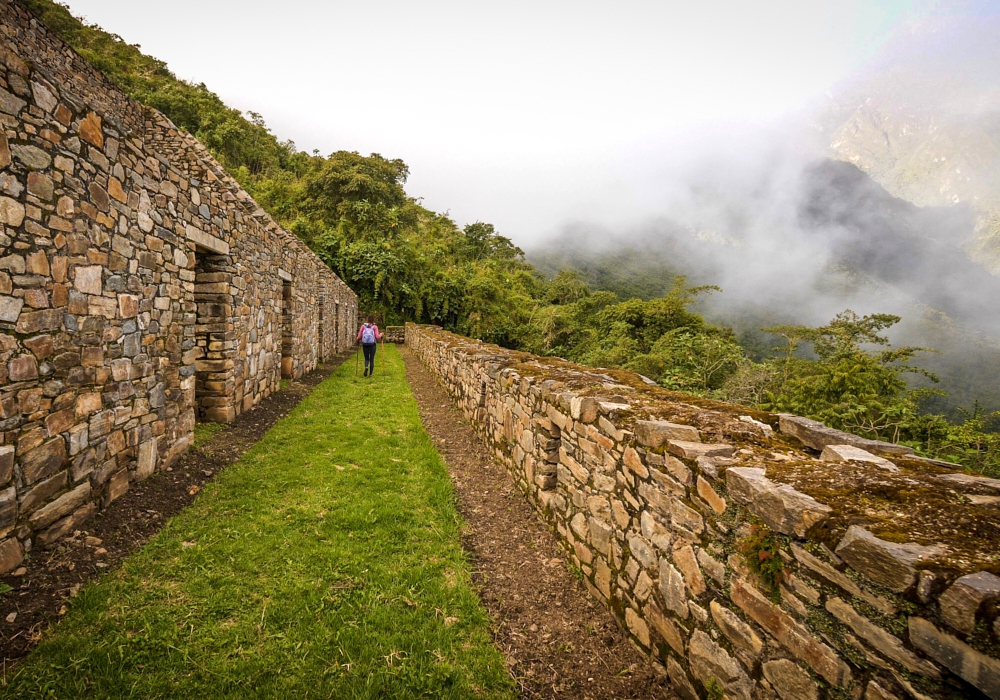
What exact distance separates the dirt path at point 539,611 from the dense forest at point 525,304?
419cm

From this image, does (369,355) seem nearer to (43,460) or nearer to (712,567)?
(43,460)

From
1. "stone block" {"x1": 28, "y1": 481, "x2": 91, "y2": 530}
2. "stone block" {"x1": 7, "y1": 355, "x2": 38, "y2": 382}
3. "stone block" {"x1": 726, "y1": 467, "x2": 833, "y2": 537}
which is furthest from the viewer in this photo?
"stone block" {"x1": 28, "y1": 481, "x2": 91, "y2": 530}

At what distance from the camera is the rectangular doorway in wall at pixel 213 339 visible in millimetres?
6469

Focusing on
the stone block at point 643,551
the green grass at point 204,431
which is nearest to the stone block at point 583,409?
the stone block at point 643,551

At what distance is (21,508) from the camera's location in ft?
8.98

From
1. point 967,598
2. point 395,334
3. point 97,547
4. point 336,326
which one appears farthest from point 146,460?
point 395,334

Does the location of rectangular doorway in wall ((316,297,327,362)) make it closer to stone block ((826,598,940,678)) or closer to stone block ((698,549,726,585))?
stone block ((698,549,726,585))

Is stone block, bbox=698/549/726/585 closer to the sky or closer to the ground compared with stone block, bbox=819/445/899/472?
closer to the ground

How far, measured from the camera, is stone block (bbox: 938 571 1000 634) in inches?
41.4

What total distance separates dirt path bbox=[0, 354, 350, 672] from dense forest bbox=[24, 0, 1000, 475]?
761 centimetres

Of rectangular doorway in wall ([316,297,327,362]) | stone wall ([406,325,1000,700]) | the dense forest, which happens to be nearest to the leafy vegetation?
stone wall ([406,325,1000,700])

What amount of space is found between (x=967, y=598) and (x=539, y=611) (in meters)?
2.55

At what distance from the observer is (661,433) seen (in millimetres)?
2533

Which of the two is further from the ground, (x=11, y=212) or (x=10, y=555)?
(x=11, y=212)
